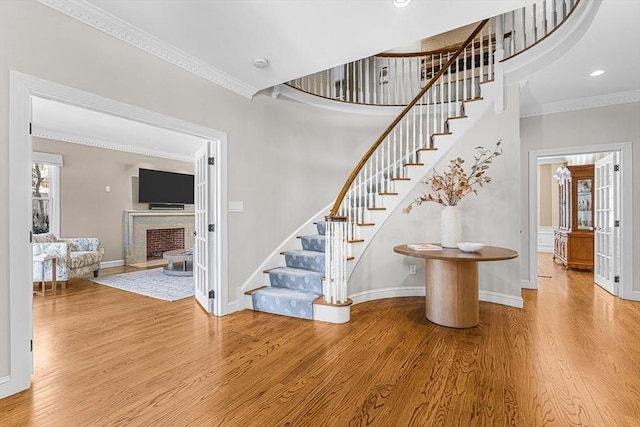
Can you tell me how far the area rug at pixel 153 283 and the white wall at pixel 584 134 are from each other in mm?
5138

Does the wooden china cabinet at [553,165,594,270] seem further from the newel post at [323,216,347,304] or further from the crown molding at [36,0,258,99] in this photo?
the crown molding at [36,0,258,99]

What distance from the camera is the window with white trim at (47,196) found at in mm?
5707

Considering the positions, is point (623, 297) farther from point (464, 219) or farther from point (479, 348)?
point (479, 348)

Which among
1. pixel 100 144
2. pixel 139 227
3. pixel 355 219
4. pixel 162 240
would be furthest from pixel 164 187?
pixel 355 219

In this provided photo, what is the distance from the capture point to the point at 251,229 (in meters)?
3.92

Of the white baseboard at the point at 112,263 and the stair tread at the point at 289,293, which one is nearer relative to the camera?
the stair tread at the point at 289,293

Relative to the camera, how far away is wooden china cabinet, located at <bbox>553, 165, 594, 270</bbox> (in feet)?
19.7

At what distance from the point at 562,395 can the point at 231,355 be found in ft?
7.51

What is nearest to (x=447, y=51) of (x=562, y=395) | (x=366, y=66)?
(x=366, y=66)

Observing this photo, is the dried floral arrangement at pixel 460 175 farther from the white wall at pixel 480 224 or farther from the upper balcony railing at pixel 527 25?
the upper balcony railing at pixel 527 25

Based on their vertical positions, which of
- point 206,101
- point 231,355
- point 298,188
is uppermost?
point 206,101

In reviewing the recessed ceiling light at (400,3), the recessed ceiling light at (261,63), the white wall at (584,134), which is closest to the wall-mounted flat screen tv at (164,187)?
the recessed ceiling light at (261,63)

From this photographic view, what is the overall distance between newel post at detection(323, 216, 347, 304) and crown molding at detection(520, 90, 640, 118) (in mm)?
3531

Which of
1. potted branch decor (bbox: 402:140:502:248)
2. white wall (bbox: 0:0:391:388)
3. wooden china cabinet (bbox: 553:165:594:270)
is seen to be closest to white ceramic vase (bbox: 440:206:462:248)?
potted branch decor (bbox: 402:140:502:248)
